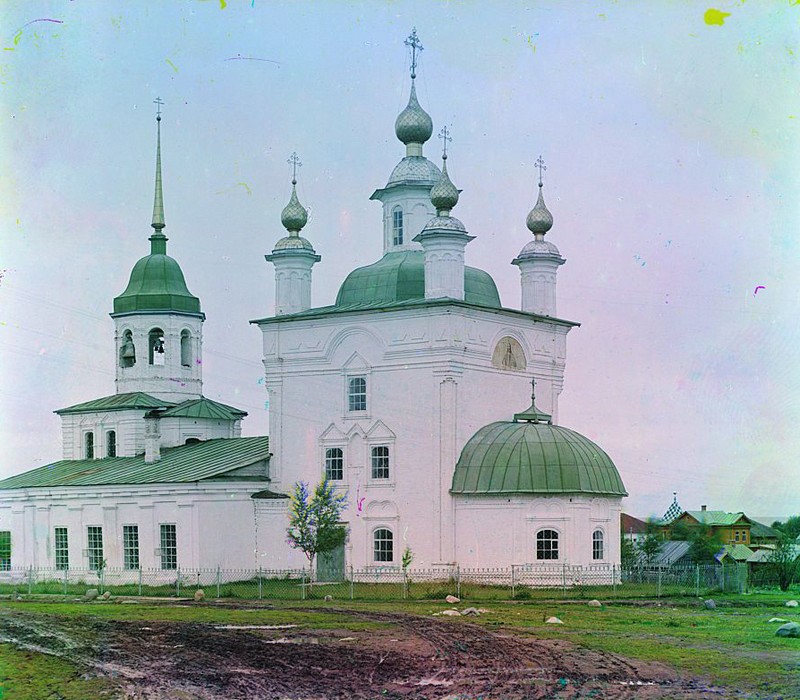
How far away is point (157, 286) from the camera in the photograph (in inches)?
2181

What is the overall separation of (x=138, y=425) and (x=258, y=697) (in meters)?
33.6

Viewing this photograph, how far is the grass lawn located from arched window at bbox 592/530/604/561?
15.8 ft

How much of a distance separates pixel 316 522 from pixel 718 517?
3741 centimetres

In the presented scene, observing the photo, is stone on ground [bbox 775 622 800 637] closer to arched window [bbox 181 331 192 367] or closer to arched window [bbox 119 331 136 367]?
arched window [bbox 181 331 192 367]

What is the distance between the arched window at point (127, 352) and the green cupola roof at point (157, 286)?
1022 millimetres

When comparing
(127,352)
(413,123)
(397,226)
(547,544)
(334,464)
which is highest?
(413,123)

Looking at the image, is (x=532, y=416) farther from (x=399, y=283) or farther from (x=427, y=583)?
(x=427, y=583)

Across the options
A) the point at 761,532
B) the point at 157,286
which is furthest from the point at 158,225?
the point at 761,532

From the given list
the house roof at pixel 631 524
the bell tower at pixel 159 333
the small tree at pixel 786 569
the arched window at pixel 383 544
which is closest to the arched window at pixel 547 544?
the arched window at pixel 383 544

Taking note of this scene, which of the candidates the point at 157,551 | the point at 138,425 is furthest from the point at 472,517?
the point at 138,425

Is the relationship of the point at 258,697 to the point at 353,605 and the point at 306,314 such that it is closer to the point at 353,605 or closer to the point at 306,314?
the point at 353,605

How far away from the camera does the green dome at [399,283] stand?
4538 cm

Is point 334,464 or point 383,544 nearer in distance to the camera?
point 383,544

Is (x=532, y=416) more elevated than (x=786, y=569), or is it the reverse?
(x=532, y=416)
